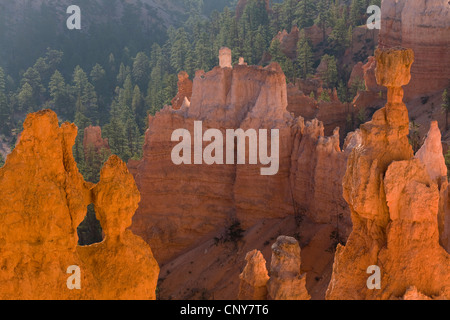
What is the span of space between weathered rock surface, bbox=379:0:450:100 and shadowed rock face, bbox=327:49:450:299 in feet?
108

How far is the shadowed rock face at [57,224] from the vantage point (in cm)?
1018

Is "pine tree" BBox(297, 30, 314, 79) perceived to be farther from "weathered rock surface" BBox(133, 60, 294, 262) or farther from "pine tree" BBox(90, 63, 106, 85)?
"pine tree" BBox(90, 63, 106, 85)

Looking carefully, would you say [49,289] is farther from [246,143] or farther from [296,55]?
[296,55]

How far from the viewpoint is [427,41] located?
43406 millimetres

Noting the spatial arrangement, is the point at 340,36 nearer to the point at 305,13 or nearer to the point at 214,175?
the point at 305,13

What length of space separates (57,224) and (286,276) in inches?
194

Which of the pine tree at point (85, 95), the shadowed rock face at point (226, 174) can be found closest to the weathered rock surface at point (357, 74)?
the shadowed rock face at point (226, 174)

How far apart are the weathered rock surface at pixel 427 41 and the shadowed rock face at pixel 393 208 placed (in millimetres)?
32972

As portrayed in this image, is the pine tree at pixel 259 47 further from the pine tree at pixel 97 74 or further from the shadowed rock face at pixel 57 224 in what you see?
the shadowed rock face at pixel 57 224

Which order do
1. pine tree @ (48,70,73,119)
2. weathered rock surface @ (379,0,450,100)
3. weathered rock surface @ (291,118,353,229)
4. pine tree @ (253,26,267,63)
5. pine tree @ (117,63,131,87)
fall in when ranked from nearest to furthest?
1. weathered rock surface @ (291,118,353,229)
2. weathered rock surface @ (379,0,450,100)
3. pine tree @ (253,26,267,63)
4. pine tree @ (48,70,73,119)
5. pine tree @ (117,63,131,87)

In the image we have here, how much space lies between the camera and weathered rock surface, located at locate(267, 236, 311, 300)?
42.1 feet

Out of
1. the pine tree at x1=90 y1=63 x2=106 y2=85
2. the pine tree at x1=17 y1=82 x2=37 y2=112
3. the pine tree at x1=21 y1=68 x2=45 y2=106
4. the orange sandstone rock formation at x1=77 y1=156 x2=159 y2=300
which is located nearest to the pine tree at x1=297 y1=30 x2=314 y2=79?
the pine tree at x1=17 y1=82 x2=37 y2=112

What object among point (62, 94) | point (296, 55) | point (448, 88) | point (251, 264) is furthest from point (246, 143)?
point (62, 94)

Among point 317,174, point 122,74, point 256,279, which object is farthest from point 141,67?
point 256,279
